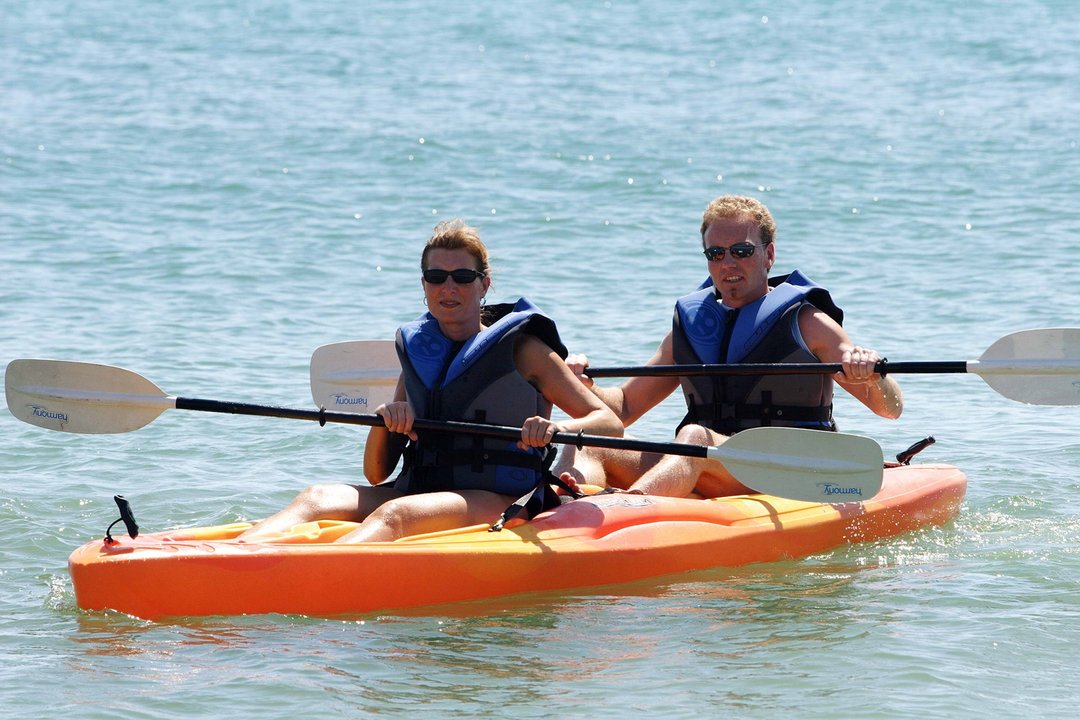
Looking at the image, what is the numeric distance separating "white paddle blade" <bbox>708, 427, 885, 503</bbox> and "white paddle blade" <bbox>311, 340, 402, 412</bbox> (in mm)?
1587

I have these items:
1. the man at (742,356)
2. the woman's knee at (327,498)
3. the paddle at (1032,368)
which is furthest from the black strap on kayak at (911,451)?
the woman's knee at (327,498)

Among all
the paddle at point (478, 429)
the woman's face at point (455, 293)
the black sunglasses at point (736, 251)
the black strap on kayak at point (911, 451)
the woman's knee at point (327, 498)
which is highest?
the black sunglasses at point (736, 251)

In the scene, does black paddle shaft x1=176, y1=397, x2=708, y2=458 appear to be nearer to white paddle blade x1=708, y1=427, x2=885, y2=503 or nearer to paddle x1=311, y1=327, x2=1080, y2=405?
white paddle blade x1=708, y1=427, x2=885, y2=503

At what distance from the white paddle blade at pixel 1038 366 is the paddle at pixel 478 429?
101 cm

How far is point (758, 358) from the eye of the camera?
18.4ft

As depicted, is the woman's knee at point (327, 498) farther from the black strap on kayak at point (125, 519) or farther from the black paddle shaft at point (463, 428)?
the black strap on kayak at point (125, 519)

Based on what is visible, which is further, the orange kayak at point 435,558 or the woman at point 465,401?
the woman at point 465,401

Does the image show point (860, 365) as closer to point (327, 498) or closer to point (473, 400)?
point (473, 400)

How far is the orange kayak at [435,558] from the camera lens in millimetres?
4449

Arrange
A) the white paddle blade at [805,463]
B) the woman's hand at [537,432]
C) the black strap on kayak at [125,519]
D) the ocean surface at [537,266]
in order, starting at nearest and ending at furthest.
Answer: the ocean surface at [537,266] < the black strap on kayak at [125,519] < the woman's hand at [537,432] < the white paddle blade at [805,463]

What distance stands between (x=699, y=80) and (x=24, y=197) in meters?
8.94

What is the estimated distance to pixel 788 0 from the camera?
81.6ft

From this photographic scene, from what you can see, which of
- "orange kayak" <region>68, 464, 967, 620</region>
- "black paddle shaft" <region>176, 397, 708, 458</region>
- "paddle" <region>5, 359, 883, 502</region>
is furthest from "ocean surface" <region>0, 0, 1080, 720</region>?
"black paddle shaft" <region>176, 397, 708, 458</region>

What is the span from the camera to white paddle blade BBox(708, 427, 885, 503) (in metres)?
5.07
